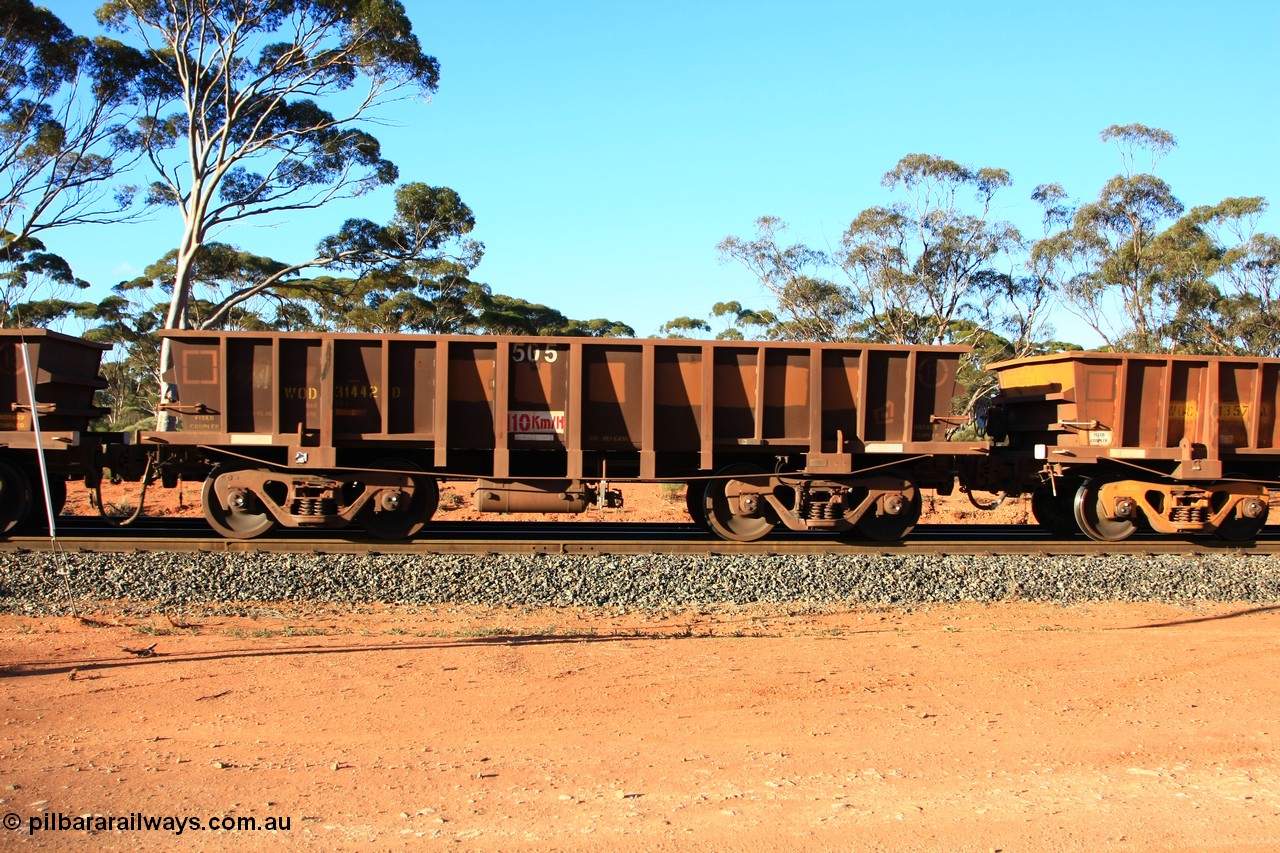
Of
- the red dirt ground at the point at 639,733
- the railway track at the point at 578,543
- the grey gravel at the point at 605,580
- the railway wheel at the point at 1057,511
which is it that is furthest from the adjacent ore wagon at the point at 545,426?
the red dirt ground at the point at 639,733

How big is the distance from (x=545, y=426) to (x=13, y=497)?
6.22m

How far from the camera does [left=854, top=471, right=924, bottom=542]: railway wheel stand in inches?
445

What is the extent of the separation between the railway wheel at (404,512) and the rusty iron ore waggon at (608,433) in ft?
0.10

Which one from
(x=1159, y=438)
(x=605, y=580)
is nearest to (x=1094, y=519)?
(x=1159, y=438)

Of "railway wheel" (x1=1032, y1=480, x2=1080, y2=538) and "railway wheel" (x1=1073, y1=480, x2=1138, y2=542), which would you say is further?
"railway wheel" (x1=1032, y1=480, x2=1080, y2=538)

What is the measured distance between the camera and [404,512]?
1091cm

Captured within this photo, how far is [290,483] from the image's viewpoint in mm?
10625

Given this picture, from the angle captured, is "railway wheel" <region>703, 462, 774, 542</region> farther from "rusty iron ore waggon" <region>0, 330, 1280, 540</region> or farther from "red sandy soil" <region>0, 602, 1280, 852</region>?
"red sandy soil" <region>0, 602, 1280, 852</region>

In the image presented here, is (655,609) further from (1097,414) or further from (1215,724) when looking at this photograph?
(1097,414)

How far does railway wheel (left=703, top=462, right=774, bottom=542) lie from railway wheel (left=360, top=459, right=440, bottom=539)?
3336 millimetres

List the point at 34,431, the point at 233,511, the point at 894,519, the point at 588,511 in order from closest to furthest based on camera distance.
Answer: the point at 34,431 → the point at 233,511 → the point at 894,519 → the point at 588,511

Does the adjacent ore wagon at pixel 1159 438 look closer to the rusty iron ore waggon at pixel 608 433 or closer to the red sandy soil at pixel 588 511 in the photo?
the rusty iron ore waggon at pixel 608 433

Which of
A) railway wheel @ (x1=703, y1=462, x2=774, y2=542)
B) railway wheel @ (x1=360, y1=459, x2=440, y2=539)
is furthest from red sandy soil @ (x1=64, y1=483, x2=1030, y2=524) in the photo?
railway wheel @ (x1=703, y1=462, x2=774, y2=542)

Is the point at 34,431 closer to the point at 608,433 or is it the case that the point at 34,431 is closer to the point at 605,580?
the point at 608,433
